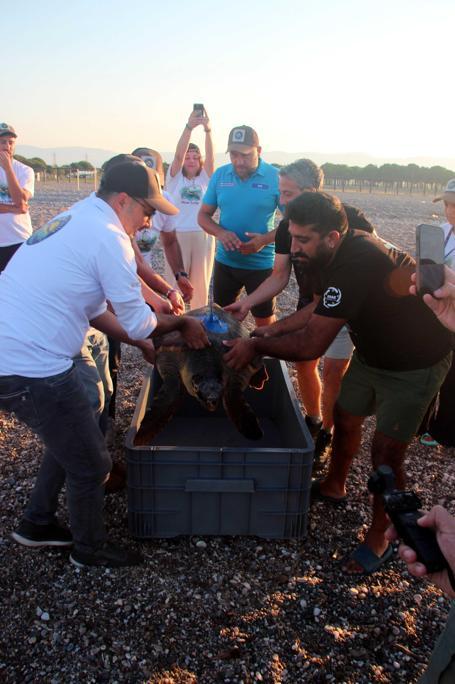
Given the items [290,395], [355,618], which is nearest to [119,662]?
[355,618]

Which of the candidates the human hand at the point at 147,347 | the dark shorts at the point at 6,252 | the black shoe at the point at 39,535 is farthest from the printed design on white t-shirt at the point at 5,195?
the black shoe at the point at 39,535

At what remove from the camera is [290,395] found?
10.7 feet

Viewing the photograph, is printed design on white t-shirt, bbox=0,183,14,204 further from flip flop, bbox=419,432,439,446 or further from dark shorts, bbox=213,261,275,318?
flip flop, bbox=419,432,439,446

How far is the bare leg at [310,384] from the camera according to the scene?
3.65 meters

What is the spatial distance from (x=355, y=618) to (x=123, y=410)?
2.46 m

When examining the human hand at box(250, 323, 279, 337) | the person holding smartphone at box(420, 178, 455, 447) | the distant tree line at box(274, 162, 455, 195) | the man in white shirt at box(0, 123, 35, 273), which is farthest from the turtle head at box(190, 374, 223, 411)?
the distant tree line at box(274, 162, 455, 195)

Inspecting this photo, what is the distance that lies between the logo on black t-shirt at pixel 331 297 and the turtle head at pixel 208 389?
1.05 meters

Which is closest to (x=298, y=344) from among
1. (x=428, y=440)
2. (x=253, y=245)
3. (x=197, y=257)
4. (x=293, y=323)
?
(x=293, y=323)

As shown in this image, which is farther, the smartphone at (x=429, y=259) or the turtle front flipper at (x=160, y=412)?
the turtle front flipper at (x=160, y=412)

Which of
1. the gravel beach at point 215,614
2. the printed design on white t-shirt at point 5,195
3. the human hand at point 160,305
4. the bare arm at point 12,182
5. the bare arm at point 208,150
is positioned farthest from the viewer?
the bare arm at point 208,150

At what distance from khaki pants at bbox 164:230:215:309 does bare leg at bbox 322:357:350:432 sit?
205 cm

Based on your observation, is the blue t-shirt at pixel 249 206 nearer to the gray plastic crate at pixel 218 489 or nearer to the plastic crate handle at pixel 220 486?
the gray plastic crate at pixel 218 489

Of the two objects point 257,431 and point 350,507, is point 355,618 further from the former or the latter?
point 257,431

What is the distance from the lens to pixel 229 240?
167 inches
